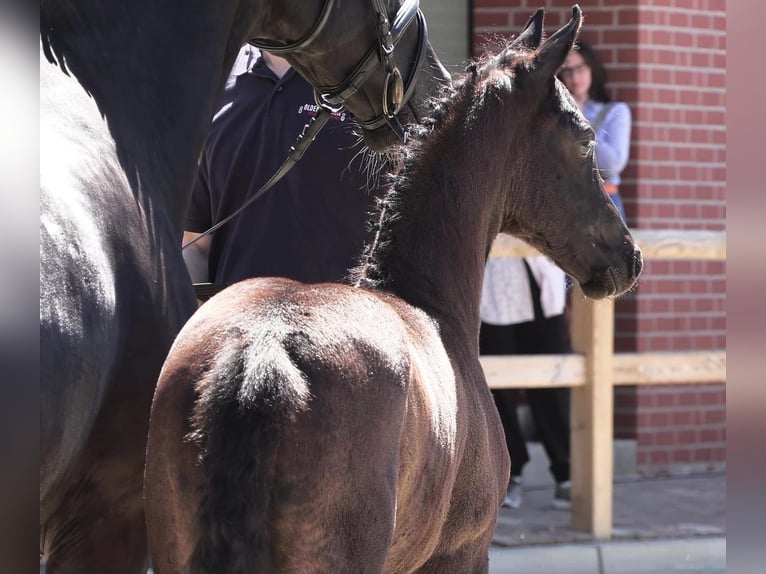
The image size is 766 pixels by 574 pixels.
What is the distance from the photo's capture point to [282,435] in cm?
168

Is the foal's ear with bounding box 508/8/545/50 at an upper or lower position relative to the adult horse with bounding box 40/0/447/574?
upper

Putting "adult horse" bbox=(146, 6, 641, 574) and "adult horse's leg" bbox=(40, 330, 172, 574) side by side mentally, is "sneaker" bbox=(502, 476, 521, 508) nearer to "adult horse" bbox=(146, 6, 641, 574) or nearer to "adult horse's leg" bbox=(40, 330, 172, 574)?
"adult horse" bbox=(146, 6, 641, 574)

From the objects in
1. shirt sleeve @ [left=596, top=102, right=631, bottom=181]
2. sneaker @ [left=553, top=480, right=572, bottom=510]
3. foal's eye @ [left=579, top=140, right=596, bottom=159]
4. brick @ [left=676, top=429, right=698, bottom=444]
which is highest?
shirt sleeve @ [left=596, top=102, right=631, bottom=181]

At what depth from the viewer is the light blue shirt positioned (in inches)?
253

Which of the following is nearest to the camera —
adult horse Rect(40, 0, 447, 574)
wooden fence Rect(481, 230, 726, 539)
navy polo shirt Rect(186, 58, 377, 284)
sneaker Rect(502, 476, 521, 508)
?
adult horse Rect(40, 0, 447, 574)

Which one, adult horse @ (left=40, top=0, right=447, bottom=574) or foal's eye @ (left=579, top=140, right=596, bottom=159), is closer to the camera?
adult horse @ (left=40, top=0, right=447, bottom=574)

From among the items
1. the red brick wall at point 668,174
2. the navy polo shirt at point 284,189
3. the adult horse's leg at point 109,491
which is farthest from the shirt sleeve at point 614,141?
the adult horse's leg at point 109,491

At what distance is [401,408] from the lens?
186cm

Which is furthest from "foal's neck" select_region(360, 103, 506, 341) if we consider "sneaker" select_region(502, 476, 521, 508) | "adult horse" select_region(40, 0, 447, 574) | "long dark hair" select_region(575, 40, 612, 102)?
"long dark hair" select_region(575, 40, 612, 102)

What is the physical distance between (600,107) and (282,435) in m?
5.13

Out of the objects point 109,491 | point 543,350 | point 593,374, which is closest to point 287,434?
point 109,491

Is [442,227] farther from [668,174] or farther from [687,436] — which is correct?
[687,436]

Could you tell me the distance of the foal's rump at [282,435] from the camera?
65.9 inches

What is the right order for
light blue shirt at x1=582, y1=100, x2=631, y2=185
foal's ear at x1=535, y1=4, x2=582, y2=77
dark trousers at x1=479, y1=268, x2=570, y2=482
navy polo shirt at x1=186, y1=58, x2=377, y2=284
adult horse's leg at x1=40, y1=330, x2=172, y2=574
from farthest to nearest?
1. light blue shirt at x1=582, y1=100, x2=631, y2=185
2. dark trousers at x1=479, y1=268, x2=570, y2=482
3. navy polo shirt at x1=186, y1=58, x2=377, y2=284
4. foal's ear at x1=535, y1=4, x2=582, y2=77
5. adult horse's leg at x1=40, y1=330, x2=172, y2=574
